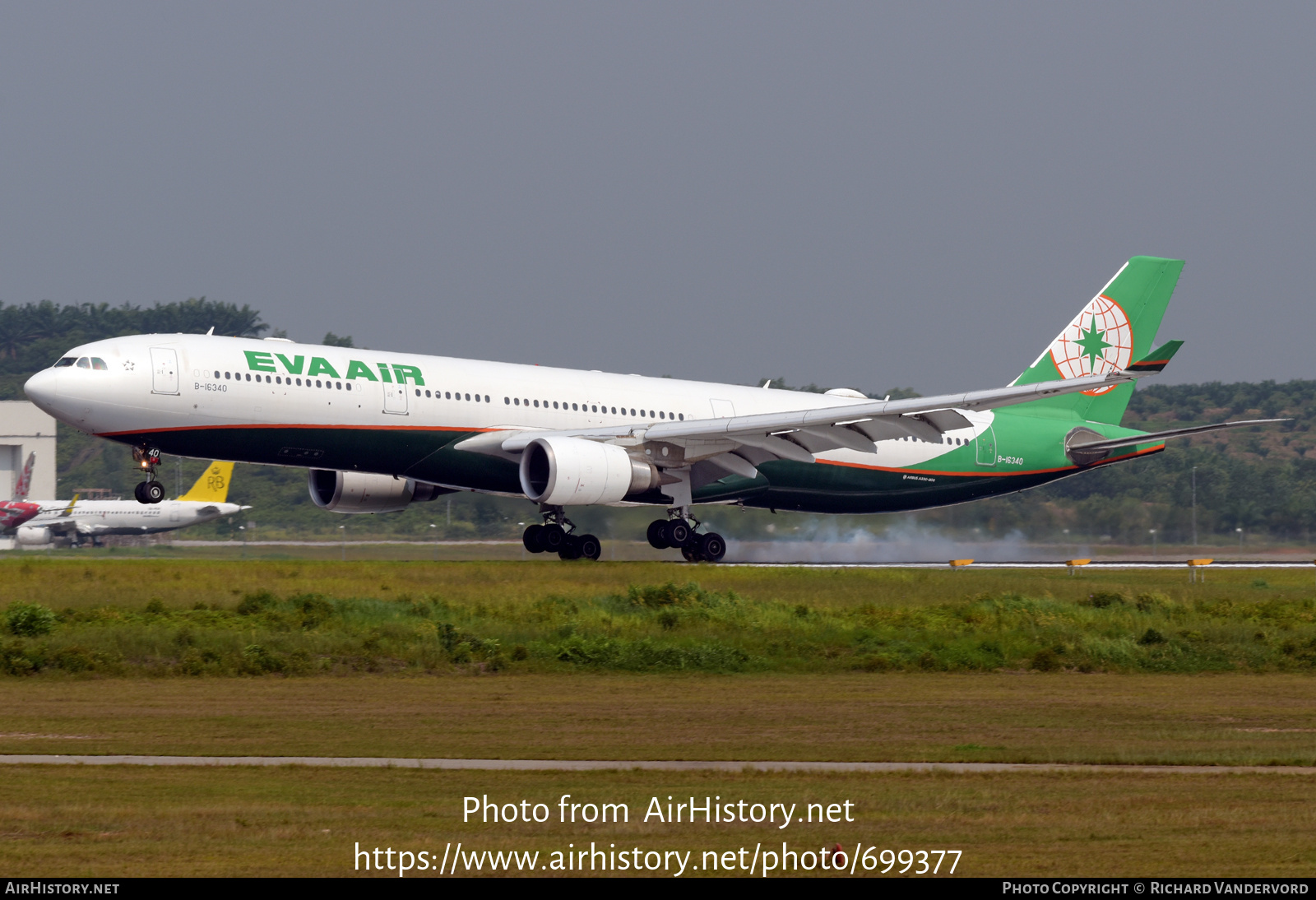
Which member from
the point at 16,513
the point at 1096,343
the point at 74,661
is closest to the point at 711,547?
the point at 1096,343

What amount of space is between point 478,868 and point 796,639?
18.1 meters

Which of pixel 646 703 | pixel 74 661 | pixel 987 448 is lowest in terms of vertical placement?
pixel 646 703

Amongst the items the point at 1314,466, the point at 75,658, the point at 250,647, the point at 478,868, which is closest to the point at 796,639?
the point at 250,647

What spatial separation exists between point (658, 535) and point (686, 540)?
0.75 m

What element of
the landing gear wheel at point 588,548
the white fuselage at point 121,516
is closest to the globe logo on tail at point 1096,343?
the landing gear wheel at point 588,548

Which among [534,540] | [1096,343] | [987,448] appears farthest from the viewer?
[1096,343]

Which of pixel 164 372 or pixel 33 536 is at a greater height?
pixel 164 372

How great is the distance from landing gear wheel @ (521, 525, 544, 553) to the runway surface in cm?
2380

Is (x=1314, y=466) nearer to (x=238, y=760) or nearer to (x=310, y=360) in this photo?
(x=310, y=360)

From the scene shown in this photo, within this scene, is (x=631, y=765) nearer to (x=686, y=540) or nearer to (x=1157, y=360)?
(x=686, y=540)

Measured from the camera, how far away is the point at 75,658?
24922 mm

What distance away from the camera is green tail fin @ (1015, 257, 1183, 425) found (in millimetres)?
47812

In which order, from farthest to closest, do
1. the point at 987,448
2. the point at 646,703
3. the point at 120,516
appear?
1. the point at 120,516
2. the point at 987,448
3. the point at 646,703

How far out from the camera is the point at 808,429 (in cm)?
3825
